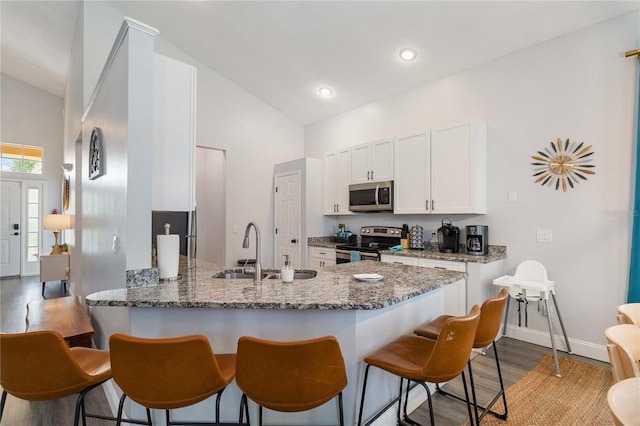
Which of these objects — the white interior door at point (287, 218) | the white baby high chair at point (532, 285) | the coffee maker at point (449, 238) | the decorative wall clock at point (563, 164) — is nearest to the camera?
the white baby high chair at point (532, 285)

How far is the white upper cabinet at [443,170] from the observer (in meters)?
3.45

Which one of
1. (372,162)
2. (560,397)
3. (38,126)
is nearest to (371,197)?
(372,162)

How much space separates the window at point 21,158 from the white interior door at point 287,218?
230 inches

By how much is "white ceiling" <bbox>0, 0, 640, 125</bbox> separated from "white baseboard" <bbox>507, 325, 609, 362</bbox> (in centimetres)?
298

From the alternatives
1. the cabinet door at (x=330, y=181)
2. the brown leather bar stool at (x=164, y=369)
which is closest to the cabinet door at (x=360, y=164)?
the cabinet door at (x=330, y=181)

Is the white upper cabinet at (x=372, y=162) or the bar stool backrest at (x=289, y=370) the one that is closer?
the bar stool backrest at (x=289, y=370)

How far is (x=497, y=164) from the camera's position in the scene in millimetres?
3549

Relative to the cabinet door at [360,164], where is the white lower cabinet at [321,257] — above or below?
below

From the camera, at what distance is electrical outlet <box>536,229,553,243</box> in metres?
3.18

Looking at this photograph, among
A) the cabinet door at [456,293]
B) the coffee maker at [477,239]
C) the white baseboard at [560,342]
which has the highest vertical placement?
the coffee maker at [477,239]

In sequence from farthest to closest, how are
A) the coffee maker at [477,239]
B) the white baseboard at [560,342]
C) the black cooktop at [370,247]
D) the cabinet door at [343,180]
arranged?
the cabinet door at [343,180] < the black cooktop at [370,247] < the coffee maker at [477,239] < the white baseboard at [560,342]

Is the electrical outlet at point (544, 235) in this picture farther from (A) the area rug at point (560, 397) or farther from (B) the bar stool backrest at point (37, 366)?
(B) the bar stool backrest at point (37, 366)

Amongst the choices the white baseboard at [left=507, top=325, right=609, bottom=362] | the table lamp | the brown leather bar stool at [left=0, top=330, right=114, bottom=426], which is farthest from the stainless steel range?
the table lamp

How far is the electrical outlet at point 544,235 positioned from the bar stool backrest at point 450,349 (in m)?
2.30
